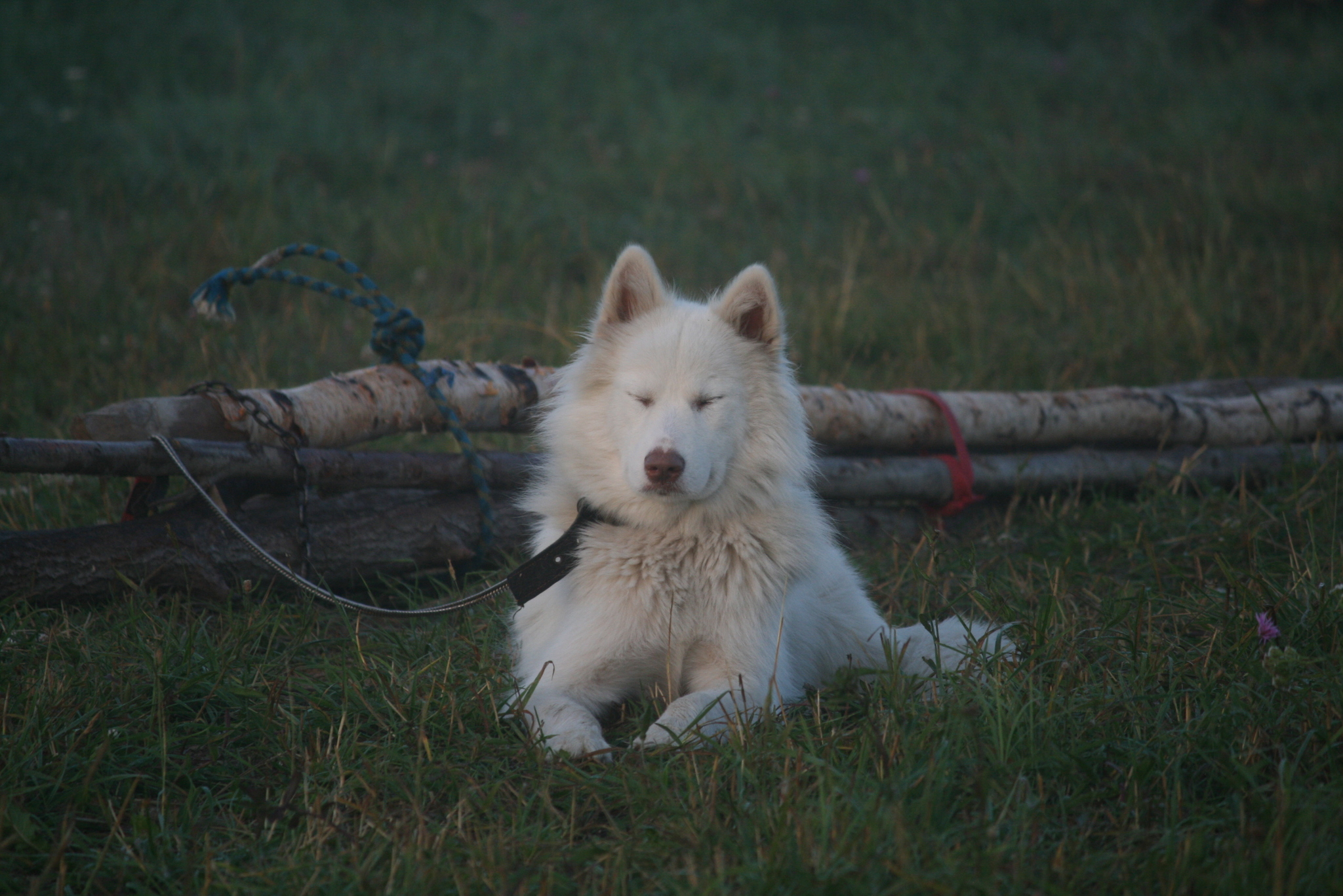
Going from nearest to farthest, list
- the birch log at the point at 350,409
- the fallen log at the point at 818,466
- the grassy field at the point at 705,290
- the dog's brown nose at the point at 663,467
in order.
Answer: the grassy field at the point at 705,290 < the dog's brown nose at the point at 663,467 < the fallen log at the point at 818,466 < the birch log at the point at 350,409

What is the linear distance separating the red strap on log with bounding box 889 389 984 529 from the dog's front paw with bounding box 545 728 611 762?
8.29 feet

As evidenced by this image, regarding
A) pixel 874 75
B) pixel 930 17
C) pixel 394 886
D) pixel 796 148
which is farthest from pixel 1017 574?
pixel 930 17

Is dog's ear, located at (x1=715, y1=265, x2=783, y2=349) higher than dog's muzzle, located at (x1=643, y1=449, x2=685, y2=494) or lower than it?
higher

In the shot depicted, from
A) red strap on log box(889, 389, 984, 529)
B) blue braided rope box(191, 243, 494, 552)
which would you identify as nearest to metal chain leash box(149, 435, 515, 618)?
blue braided rope box(191, 243, 494, 552)

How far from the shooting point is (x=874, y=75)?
11727mm

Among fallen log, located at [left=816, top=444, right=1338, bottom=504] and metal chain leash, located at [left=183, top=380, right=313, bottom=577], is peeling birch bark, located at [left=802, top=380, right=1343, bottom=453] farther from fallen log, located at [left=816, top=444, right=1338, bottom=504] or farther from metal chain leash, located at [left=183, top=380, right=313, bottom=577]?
metal chain leash, located at [left=183, top=380, right=313, bottom=577]

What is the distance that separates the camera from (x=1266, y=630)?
2.80 metres

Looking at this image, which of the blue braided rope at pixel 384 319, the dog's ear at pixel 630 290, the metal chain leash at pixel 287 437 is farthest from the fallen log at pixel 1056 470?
the metal chain leash at pixel 287 437

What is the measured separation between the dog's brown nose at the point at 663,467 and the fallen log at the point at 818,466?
0.92m

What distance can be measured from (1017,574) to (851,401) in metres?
1.11

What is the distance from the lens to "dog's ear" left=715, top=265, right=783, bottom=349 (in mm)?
3078

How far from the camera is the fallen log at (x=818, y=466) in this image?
3014mm

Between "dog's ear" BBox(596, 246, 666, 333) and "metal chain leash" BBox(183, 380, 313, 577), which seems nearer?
"dog's ear" BBox(596, 246, 666, 333)

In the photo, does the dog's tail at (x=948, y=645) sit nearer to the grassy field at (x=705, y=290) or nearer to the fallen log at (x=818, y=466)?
the grassy field at (x=705, y=290)
